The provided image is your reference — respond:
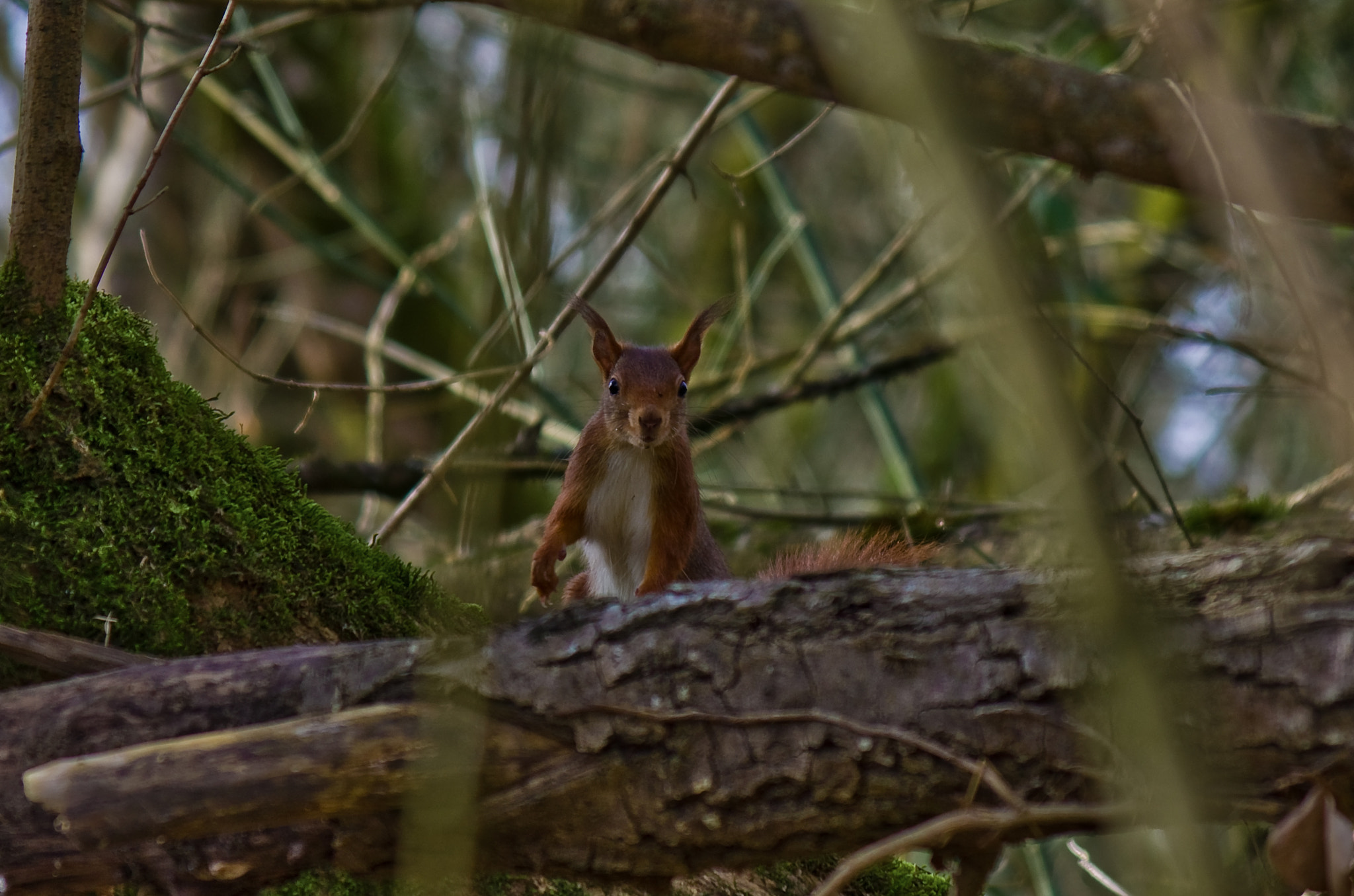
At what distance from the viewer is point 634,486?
8.56 ft

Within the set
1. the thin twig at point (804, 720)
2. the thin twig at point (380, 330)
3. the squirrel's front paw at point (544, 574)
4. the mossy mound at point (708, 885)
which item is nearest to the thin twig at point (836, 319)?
the thin twig at point (380, 330)

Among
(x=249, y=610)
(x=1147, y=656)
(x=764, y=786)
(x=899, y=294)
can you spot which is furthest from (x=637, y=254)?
(x=1147, y=656)

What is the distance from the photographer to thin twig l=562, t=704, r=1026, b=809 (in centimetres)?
137

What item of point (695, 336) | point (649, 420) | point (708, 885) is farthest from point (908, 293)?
point (708, 885)

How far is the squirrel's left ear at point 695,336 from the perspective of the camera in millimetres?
2533

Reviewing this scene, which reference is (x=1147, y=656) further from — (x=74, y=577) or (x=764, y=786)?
(x=74, y=577)

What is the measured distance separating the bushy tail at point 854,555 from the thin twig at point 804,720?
0.73 m

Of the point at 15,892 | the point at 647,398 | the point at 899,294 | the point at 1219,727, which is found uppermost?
the point at 899,294

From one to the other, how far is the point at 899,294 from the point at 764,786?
2.87m

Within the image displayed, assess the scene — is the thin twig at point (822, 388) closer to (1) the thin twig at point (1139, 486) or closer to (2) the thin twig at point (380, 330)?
(1) the thin twig at point (1139, 486)

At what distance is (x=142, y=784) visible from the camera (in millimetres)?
1304

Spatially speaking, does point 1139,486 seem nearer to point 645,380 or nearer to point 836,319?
point 645,380

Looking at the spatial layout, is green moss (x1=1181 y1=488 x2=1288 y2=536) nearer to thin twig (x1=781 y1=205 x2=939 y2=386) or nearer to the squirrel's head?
thin twig (x1=781 y1=205 x2=939 y2=386)

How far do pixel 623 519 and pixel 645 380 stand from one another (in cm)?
32
